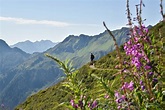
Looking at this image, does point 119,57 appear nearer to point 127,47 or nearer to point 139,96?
point 139,96

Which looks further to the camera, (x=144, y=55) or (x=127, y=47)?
(x=127, y=47)

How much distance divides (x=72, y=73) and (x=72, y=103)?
0.54 metres

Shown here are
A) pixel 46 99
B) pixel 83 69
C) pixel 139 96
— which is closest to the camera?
pixel 139 96

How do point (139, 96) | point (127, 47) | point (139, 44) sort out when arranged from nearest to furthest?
point (139, 96) → point (139, 44) → point (127, 47)

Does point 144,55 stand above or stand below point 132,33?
below

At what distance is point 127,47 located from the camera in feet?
18.4

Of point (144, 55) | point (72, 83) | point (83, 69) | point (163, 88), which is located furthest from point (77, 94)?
point (83, 69)

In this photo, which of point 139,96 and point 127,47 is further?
point 127,47

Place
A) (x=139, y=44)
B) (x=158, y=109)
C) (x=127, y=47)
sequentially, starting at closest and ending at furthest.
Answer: (x=158, y=109), (x=139, y=44), (x=127, y=47)

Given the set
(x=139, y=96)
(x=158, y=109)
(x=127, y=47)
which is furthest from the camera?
(x=127, y=47)

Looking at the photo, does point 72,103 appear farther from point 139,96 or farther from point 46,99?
point 46,99

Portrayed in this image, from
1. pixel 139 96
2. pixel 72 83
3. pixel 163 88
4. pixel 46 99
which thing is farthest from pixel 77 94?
pixel 46 99

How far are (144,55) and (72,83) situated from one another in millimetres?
1259

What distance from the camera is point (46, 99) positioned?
355 feet
